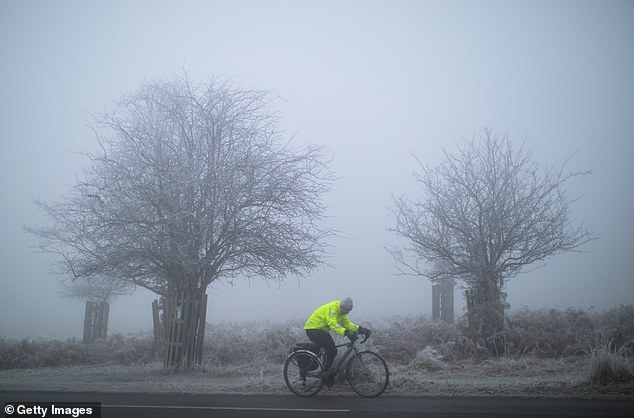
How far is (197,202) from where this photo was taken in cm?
1434

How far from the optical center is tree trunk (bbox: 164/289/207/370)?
1441 cm

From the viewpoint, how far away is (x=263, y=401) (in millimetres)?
9281

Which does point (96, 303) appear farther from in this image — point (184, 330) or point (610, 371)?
point (610, 371)

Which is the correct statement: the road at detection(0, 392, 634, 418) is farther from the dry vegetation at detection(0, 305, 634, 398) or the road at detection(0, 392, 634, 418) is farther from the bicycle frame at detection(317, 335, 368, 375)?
the dry vegetation at detection(0, 305, 634, 398)

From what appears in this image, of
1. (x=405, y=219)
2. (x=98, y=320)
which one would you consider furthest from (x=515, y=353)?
(x=98, y=320)

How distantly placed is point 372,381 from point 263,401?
7.44 ft

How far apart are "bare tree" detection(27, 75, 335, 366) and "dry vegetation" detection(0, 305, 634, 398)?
9.45 ft

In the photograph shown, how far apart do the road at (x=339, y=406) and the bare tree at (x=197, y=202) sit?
16.2 feet

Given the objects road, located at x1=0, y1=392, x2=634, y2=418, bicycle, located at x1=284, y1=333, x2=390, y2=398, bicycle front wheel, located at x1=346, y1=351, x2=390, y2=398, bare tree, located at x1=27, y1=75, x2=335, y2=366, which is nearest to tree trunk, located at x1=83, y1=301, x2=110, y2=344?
bare tree, located at x1=27, y1=75, x2=335, y2=366

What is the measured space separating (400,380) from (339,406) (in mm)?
2442

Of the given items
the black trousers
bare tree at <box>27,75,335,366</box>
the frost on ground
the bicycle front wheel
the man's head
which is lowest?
the frost on ground

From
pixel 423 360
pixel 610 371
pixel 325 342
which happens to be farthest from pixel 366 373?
pixel 423 360

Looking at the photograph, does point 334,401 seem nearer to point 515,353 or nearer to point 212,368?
point 212,368

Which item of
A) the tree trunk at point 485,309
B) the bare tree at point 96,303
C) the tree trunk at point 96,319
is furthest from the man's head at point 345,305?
the tree trunk at point 96,319
